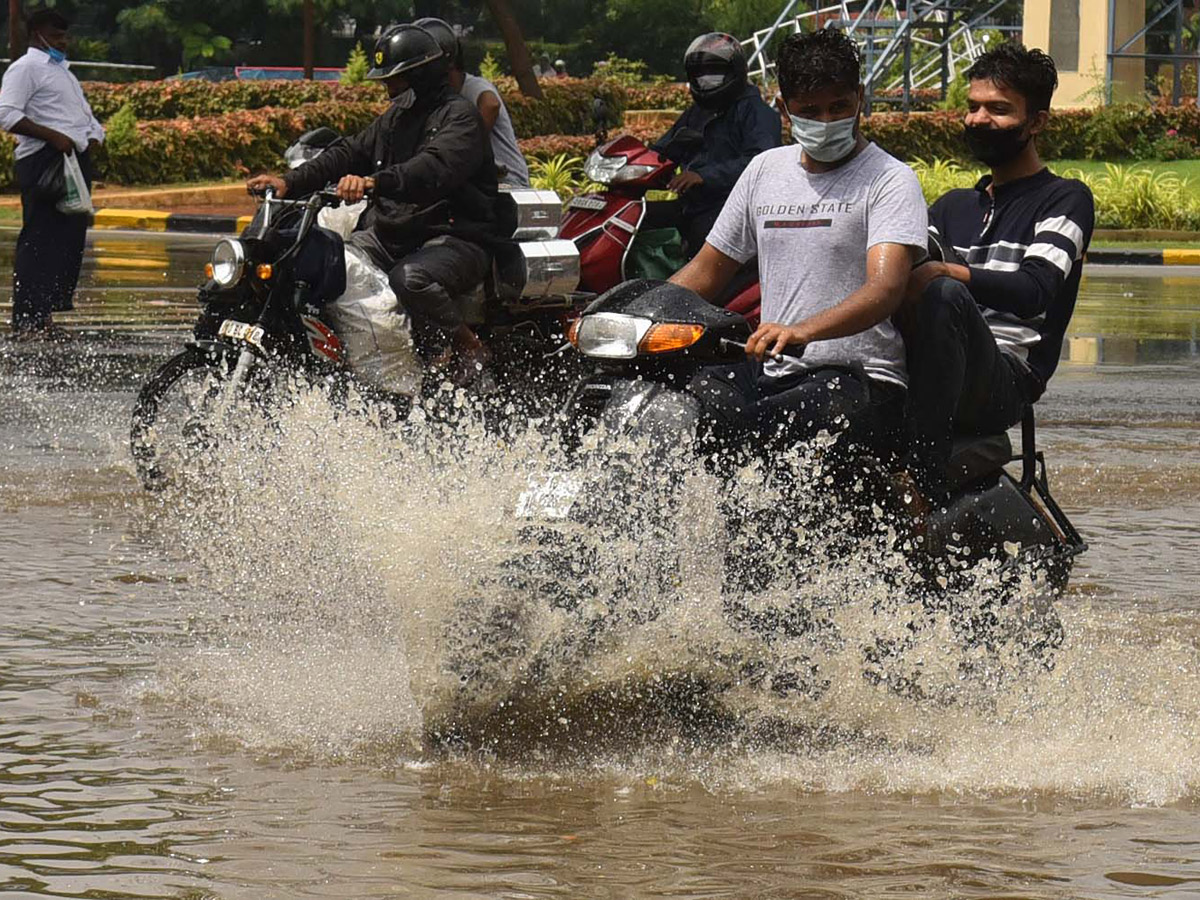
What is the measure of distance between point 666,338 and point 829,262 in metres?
0.48

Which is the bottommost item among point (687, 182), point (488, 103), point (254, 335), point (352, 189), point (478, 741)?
point (478, 741)

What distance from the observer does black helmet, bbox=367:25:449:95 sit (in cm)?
877

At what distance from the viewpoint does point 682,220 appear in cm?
1006

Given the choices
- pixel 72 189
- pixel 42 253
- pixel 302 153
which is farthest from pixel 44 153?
pixel 302 153

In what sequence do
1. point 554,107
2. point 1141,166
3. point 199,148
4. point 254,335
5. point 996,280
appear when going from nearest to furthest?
point 996,280
point 254,335
point 199,148
point 1141,166
point 554,107

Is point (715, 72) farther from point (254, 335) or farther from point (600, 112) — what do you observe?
point (254, 335)

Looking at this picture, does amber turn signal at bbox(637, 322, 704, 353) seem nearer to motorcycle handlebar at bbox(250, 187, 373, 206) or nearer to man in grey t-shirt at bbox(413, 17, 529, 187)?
motorcycle handlebar at bbox(250, 187, 373, 206)

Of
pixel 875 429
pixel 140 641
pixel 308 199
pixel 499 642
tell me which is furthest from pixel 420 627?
pixel 308 199

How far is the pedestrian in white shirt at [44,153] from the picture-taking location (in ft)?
44.3

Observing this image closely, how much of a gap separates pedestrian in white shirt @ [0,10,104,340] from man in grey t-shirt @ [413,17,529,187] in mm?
4233

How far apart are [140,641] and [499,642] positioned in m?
1.87

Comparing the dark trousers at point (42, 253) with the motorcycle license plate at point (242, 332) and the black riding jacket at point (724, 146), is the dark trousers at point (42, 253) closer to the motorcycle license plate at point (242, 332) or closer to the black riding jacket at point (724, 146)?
the black riding jacket at point (724, 146)

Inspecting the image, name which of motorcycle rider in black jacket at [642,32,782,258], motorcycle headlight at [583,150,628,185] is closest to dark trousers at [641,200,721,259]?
motorcycle rider in black jacket at [642,32,782,258]

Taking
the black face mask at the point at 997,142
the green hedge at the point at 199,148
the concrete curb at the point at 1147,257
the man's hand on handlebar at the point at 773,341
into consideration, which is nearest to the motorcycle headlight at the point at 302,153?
the black face mask at the point at 997,142
